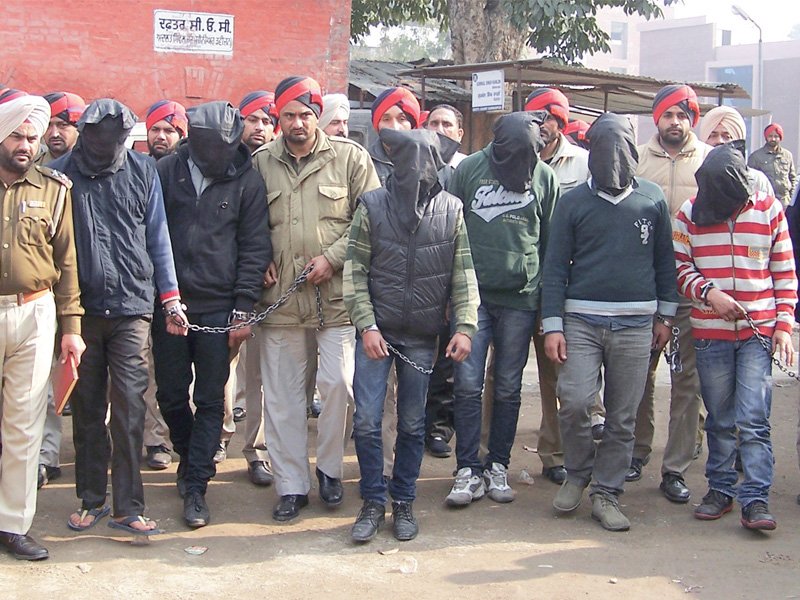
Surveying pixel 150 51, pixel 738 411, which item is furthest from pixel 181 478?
pixel 150 51

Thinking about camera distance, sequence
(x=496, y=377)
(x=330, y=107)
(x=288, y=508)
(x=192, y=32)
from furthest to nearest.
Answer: (x=192, y=32)
(x=330, y=107)
(x=496, y=377)
(x=288, y=508)

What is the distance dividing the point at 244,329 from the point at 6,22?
26.6 ft

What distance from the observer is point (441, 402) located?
7078 millimetres

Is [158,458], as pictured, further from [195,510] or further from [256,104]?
[256,104]

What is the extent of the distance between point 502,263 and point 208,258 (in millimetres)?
1638

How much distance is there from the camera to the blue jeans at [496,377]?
5.66 metres

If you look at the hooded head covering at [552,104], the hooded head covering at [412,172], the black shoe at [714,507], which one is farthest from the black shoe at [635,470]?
the hooded head covering at [412,172]

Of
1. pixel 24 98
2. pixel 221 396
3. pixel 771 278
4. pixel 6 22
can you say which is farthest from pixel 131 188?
pixel 6 22

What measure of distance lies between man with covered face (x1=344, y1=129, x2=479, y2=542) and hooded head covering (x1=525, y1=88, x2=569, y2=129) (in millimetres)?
1593

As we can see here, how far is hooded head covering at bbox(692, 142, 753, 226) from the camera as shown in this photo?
17.3 feet

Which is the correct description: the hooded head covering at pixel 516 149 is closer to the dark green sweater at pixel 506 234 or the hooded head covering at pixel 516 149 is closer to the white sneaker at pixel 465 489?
the dark green sweater at pixel 506 234

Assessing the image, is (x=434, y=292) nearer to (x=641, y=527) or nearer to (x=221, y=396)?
(x=221, y=396)

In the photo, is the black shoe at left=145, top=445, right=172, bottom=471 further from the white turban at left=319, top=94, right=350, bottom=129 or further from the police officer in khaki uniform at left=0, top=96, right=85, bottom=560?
the white turban at left=319, top=94, right=350, bottom=129

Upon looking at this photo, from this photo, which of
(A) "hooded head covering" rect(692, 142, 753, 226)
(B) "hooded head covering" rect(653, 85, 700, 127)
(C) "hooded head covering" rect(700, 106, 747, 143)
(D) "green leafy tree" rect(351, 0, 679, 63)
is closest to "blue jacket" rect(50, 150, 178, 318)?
(A) "hooded head covering" rect(692, 142, 753, 226)
